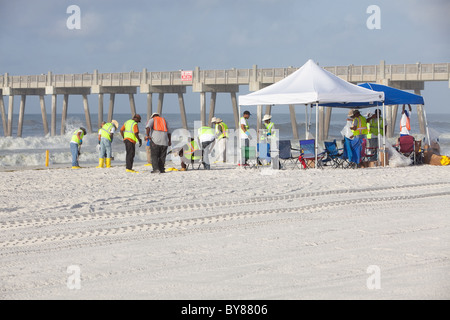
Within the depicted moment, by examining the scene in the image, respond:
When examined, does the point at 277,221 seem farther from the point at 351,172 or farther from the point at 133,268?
the point at 351,172

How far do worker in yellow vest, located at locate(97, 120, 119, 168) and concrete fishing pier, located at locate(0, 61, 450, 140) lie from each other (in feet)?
48.0

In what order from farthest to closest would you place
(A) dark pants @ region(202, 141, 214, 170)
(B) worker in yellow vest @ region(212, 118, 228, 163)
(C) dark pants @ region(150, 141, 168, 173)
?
(B) worker in yellow vest @ region(212, 118, 228, 163) < (A) dark pants @ region(202, 141, 214, 170) < (C) dark pants @ region(150, 141, 168, 173)

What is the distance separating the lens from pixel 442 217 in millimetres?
8812

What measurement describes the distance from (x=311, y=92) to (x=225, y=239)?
8.21 metres

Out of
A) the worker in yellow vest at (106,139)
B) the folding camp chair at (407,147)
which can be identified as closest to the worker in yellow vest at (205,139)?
the worker in yellow vest at (106,139)

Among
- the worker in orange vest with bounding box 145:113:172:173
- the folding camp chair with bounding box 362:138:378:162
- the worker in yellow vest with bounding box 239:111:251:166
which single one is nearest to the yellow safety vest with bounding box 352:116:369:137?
the folding camp chair with bounding box 362:138:378:162

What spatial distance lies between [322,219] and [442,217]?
4.92 ft

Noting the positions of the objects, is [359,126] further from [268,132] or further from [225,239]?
[225,239]

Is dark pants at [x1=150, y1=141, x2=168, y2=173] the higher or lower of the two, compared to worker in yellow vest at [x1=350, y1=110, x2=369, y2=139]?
lower

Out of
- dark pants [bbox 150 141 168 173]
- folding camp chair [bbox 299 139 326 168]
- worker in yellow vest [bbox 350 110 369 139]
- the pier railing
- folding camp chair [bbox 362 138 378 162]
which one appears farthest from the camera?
the pier railing

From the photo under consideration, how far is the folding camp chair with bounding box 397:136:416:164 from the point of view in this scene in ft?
56.8

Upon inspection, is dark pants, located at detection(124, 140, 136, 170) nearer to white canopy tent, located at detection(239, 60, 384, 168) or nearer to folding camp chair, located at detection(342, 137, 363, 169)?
white canopy tent, located at detection(239, 60, 384, 168)

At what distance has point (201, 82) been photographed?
36.2 m

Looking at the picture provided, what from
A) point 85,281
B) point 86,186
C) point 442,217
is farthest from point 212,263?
point 86,186
